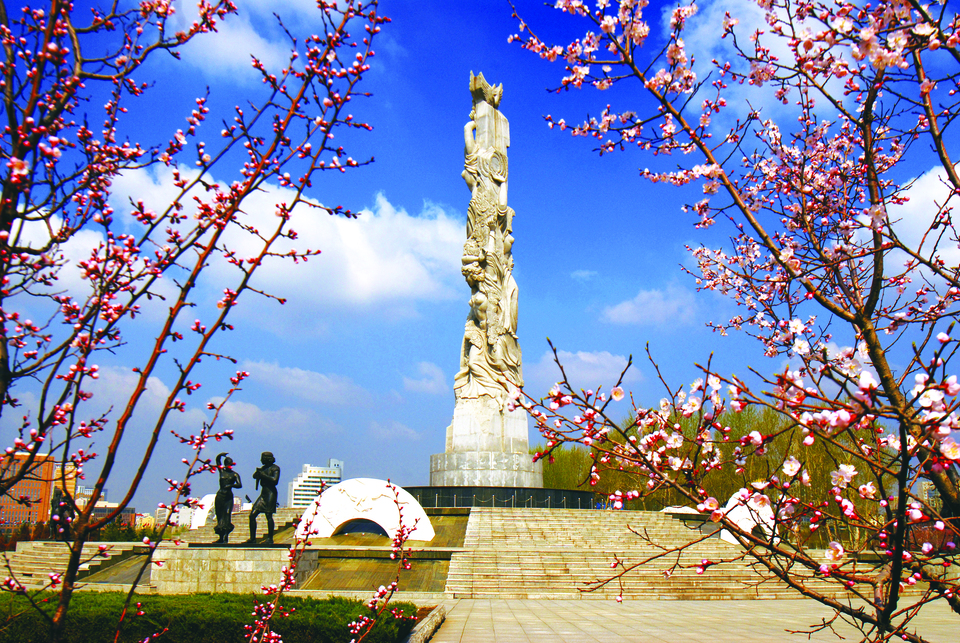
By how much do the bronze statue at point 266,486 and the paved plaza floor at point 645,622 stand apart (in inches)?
138

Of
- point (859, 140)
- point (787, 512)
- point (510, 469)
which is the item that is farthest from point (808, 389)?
point (510, 469)

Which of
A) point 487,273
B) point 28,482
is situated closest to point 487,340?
point 487,273

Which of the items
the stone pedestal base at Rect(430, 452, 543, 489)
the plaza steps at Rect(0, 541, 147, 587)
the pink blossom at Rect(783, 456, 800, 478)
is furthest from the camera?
the stone pedestal base at Rect(430, 452, 543, 489)

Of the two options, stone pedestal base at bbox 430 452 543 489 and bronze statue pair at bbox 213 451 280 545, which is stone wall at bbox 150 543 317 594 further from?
stone pedestal base at bbox 430 452 543 489

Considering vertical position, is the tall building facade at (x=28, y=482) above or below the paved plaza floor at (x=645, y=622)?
above

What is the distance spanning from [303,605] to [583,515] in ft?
34.8

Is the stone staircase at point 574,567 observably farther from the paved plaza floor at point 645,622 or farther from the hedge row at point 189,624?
the hedge row at point 189,624

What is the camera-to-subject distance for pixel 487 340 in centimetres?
2066

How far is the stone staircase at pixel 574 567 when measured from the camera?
12031 millimetres

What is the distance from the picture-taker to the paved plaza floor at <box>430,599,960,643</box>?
7.54 m

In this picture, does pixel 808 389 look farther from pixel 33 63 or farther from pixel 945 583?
pixel 33 63

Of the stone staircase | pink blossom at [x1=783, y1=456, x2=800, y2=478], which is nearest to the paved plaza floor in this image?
the stone staircase

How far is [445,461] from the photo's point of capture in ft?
65.3

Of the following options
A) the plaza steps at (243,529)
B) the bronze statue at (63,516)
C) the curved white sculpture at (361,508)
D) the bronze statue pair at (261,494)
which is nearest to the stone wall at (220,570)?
the bronze statue pair at (261,494)
